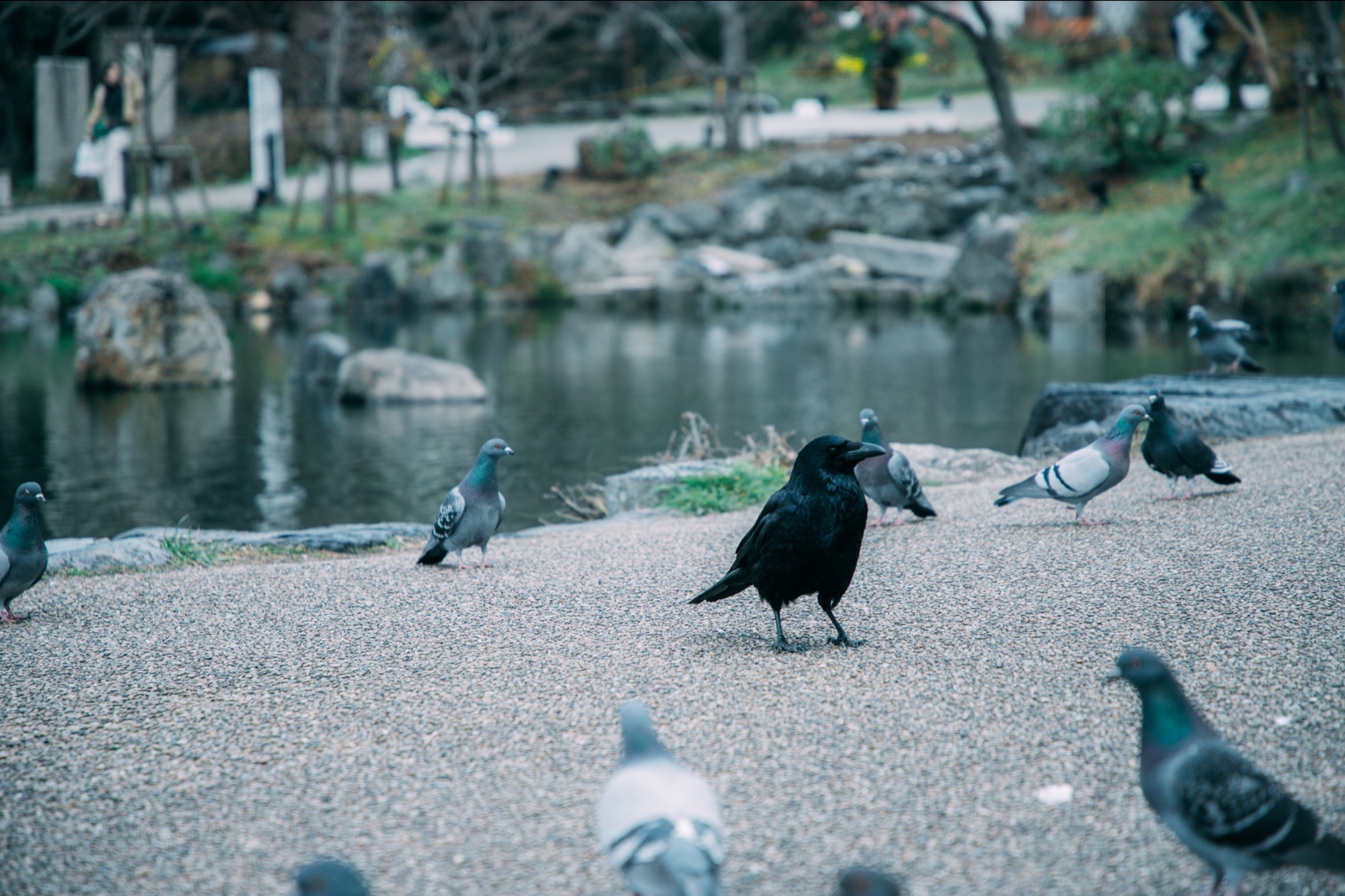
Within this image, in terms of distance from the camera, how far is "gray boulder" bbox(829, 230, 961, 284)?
2436 centimetres

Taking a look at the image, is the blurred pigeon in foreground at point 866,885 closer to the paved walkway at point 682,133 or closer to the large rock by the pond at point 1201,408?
the large rock by the pond at point 1201,408

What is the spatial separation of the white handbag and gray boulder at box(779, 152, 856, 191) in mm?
16513

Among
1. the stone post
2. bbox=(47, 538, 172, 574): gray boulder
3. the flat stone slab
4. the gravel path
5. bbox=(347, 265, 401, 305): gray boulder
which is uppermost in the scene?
the stone post

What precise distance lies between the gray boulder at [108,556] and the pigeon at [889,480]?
12.3ft

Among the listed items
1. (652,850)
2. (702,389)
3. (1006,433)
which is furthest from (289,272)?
(652,850)

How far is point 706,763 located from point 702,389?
1089cm

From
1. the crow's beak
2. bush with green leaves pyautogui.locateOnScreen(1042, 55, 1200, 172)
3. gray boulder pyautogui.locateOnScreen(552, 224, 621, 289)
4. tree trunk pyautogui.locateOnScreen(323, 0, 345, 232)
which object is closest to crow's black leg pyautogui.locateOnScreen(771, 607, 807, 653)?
the crow's beak

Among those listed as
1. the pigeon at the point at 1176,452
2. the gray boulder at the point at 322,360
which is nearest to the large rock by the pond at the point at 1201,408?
the pigeon at the point at 1176,452

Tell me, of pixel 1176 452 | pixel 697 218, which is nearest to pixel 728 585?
pixel 1176 452

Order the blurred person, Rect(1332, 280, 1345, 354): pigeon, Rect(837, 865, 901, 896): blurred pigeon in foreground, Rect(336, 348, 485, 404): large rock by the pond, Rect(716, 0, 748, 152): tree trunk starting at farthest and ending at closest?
Rect(716, 0, 748, 152): tree trunk → the blurred person → Rect(336, 348, 485, 404): large rock by the pond → Rect(1332, 280, 1345, 354): pigeon → Rect(837, 865, 901, 896): blurred pigeon in foreground

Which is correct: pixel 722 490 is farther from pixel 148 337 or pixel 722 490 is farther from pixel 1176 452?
pixel 148 337

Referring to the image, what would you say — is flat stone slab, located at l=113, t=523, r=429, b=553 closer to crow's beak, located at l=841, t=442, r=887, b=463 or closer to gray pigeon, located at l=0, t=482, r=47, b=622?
gray pigeon, located at l=0, t=482, r=47, b=622

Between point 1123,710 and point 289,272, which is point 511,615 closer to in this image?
point 1123,710

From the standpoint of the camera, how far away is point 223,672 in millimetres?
3805
